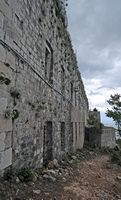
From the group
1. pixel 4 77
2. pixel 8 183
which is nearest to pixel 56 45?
pixel 4 77

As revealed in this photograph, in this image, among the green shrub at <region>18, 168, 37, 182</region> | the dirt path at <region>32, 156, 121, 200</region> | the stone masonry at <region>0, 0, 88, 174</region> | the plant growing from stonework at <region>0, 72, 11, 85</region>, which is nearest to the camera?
the plant growing from stonework at <region>0, 72, 11, 85</region>

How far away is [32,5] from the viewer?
668 cm

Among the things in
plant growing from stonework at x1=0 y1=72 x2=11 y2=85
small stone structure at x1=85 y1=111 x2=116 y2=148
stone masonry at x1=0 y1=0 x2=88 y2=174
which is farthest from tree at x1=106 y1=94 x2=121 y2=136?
plant growing from stonework at x1=0 y1=72 x2=11 y2=85

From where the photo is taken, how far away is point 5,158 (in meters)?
4.80

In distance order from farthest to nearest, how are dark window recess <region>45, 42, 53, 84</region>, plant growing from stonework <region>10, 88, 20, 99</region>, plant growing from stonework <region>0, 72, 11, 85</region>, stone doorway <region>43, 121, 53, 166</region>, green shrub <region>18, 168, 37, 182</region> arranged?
dark window recess <region>45, 42, 53, 84</region> < stone doorway <region>43, 121, 53, 166</region> < green shrub <region>18, 168, 37, 182</region> < plant growing from stonework <region>10, 88, 20, 99</region> < plant growing from stonework <region>0, 72, 11, 85</region>

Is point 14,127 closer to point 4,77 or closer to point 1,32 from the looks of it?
point 4,77

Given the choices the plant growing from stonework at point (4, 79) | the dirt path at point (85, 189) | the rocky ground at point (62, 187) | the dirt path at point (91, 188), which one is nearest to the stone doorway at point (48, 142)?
the rocky ground at point (62, 187)

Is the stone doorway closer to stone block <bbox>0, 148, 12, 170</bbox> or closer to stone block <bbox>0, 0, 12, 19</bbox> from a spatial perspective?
stone block <bbox>0, 148, 12, 170</bbox>

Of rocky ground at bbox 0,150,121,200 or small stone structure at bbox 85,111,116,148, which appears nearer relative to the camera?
rocky ground at bbox 0,150,121,200

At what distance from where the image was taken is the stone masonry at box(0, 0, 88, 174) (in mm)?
4855

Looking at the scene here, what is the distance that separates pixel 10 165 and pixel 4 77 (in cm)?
181

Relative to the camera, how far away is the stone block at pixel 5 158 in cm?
466

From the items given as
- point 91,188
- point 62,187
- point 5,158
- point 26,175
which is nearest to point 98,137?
point 91,188

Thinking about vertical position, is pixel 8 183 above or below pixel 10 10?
below
